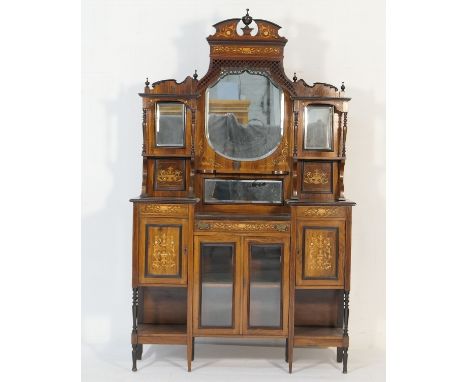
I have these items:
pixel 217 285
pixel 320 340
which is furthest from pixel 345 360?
pixel 217 285

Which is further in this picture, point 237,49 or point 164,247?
point 237,49

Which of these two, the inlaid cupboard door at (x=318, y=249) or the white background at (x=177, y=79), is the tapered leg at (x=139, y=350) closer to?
the white background at (x=177, y=79)

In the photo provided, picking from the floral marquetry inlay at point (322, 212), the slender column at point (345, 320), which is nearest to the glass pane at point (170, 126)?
the floral marquetry inlay at point (322, 212)

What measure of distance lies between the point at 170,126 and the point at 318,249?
1.40 metres

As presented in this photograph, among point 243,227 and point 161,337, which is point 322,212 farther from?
A: point 161,337

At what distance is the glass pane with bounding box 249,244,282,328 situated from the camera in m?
3.95

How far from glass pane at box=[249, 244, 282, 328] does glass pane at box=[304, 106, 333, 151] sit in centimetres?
84

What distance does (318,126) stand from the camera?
13.8 ft

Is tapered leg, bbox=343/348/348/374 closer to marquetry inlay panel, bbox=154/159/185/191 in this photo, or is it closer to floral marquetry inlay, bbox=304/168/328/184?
floral marquetry inlay, bbox=304/168/328/184

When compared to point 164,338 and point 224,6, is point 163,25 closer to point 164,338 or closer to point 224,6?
point 224,6

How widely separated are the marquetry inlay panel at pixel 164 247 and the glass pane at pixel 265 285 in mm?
520
